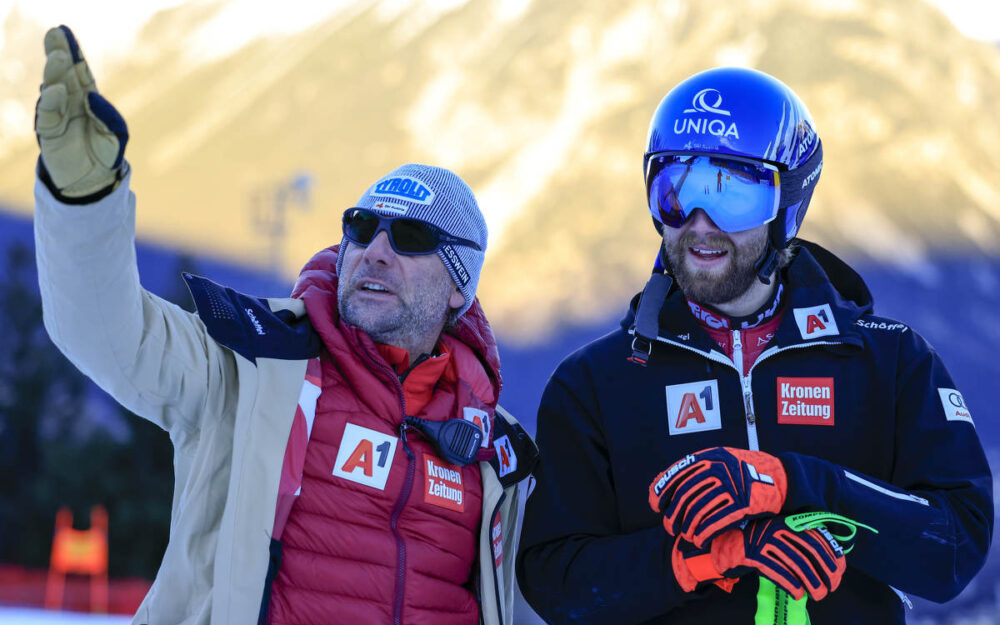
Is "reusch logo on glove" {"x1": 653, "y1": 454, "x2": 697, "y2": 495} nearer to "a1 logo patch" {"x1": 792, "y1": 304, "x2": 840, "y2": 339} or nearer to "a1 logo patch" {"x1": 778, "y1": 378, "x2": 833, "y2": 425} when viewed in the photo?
"a1 logo patch" {"x1": 778, "y1": 378, "x2": 833, "y2": 425}

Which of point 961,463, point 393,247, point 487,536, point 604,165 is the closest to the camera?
point 961,463

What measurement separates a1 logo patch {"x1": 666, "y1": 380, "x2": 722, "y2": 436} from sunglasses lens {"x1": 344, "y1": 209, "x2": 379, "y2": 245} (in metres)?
1.11

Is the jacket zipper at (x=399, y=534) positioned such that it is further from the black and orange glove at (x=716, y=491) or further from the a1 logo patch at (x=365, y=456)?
the black and orange glove at (x=716, y=491)

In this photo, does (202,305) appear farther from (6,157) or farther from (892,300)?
(6,157)

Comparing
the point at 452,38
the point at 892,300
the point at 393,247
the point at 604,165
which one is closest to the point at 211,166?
the point at 452,38

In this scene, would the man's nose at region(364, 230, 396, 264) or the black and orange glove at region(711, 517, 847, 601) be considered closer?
the black and orange glove at region(711, 517, 847, 601)

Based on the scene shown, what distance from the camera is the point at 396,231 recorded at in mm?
3639

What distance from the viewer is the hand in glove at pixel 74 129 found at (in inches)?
87.9

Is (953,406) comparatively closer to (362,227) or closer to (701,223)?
(701,223)

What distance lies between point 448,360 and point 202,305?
0.90 metres

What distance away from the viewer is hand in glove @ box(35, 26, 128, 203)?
7.32ft

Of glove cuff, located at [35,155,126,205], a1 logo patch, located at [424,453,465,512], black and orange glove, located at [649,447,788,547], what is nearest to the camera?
glove cuff, located at [35,155,126,205]

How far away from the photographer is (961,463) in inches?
115

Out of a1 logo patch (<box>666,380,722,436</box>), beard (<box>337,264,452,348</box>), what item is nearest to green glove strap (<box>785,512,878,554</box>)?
a1 logo patch (<box>666,380,722,436</box>)
